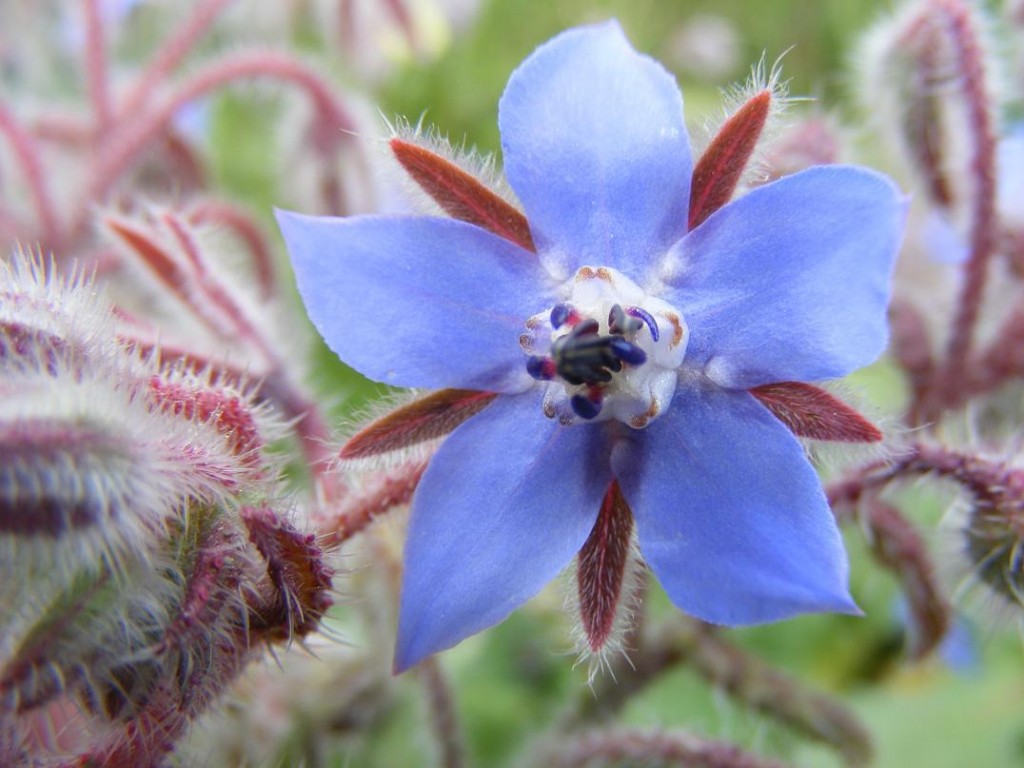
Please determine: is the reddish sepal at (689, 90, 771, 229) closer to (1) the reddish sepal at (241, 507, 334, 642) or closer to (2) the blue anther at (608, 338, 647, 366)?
(2) the blue anther at (608, 338, 647, 366)

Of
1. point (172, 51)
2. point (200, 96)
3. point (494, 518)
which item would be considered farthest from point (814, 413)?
point (172, 51)

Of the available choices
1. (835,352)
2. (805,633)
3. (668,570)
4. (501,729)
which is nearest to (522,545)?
(668,570)

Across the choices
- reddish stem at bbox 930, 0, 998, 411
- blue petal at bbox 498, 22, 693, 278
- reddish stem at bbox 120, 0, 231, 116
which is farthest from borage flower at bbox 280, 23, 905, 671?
reddish stem at bbox 120, 0, 231, 116

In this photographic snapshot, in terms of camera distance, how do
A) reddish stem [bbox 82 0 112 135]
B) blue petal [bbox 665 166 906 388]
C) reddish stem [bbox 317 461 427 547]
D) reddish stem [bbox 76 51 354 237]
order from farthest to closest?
reddish stem [bbox 82 0 112 135]
reddish stem [bbox 76 51 354 237]
reddish stem [bbox 317 461 427 547]
blue petal [bbox 665 166 906 388]

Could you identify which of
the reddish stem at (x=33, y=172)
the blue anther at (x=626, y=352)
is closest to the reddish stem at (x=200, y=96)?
the reddish stem at (x=33, y=172)

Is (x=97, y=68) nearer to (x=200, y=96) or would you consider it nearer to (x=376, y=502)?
(x=200, y=96)

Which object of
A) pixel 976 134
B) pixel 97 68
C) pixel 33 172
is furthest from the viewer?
pixel 97 68

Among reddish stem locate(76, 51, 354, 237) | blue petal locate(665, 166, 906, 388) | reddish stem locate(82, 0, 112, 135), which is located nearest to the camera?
blue petal locate(665, 166, 906, 388)

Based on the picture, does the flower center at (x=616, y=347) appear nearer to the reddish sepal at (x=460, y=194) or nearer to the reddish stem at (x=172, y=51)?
the reddish sepal at (x=460, y=194)
